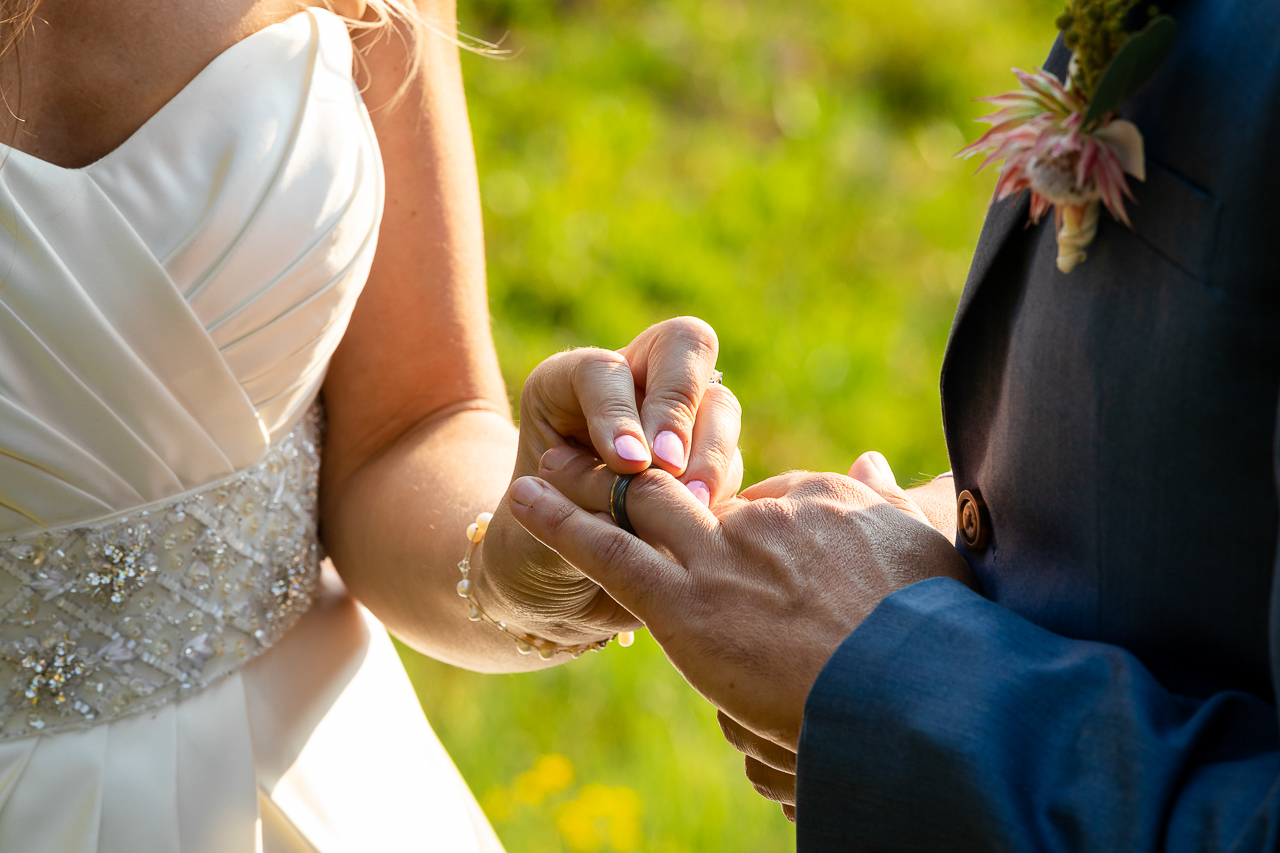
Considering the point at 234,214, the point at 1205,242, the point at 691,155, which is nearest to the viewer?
the point at 1205,242

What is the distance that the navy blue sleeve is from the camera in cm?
84

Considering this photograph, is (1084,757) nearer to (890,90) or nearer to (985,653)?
(985,653)

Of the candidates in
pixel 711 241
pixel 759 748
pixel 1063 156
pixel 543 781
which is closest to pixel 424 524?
pixel 759 748

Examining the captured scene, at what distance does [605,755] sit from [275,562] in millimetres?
1594

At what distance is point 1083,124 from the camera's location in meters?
0.87

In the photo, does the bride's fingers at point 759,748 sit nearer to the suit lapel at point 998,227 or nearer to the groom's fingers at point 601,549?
the groom's fingers at point 601,549

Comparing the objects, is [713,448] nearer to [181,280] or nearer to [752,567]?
[752,567]

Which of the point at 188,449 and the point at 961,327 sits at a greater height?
the point at 961,327

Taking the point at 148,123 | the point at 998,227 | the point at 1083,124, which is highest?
the point at 1083,124

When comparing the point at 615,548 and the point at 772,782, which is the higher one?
the point at 615,548

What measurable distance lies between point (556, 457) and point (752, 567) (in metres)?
0.33

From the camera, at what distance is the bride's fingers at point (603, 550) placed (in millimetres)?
1113

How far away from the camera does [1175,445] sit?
87cm

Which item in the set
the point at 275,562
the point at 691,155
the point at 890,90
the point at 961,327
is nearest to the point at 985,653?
the point at 961,327
